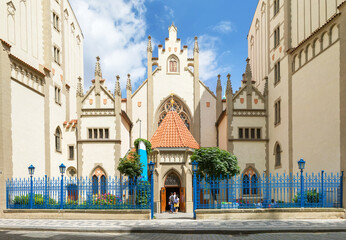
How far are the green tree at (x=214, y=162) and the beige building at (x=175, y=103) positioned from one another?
5.89ft

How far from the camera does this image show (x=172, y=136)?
87.9 feet

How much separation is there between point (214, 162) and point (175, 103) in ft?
38.4

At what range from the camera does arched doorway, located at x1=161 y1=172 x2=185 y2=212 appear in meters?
25.0

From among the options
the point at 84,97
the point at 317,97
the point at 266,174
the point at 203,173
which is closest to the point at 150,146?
the point at 203,173

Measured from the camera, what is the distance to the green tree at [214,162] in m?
23.2

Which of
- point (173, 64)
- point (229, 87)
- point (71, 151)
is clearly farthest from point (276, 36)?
point (71, 151)

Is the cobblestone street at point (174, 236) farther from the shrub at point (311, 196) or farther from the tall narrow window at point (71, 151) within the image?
the tall narrow window at point (71, 151)

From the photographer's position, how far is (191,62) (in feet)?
112

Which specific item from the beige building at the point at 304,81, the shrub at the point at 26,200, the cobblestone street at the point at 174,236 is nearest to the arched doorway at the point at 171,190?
the beige building at the point at 304,81

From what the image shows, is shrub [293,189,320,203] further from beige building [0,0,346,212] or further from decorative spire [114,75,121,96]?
decorative spire [114,75,121,96]

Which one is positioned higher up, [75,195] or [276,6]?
[276,6]

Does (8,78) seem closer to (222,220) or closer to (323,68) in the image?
(222,220)

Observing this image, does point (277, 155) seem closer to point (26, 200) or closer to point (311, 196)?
point (311, 196)

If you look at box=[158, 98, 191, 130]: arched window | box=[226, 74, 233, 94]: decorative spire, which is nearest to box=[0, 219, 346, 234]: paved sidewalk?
box=[226, 74, 233, 94]: decorative spire
